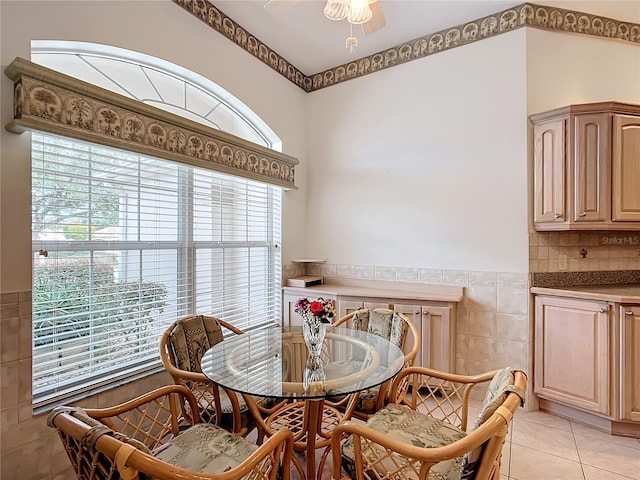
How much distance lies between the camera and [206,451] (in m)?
1.46

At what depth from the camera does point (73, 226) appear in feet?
6.43

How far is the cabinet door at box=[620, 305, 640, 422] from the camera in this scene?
7.72 ft

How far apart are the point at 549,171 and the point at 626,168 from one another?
52cm

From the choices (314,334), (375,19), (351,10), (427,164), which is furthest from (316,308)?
(427,164)

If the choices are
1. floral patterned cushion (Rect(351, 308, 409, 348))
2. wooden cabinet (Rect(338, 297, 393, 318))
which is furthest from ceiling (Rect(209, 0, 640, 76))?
wooden cabinet (Rect(338, 297, 393, 318))

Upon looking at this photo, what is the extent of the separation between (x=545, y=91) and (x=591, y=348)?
2085 millimetres

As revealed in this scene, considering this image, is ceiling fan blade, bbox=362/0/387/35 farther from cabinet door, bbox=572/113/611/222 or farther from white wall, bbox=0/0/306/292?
cabinet door, bbox=572/113/611/222

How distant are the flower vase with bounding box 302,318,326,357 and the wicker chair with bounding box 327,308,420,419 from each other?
354mm

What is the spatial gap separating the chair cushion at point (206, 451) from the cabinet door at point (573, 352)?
2422mm

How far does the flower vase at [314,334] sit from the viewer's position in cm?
184

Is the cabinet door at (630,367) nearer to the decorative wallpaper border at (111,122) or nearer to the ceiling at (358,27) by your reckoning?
the ceiling at (358,27)

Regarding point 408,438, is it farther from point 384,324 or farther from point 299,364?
point 384,324

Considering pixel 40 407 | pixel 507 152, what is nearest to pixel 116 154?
pixel 40 407

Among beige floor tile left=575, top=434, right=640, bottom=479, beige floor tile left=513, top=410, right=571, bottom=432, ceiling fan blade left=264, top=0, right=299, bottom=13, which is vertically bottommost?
beige floor tile left=513, top=410, right=571, bottom=432
